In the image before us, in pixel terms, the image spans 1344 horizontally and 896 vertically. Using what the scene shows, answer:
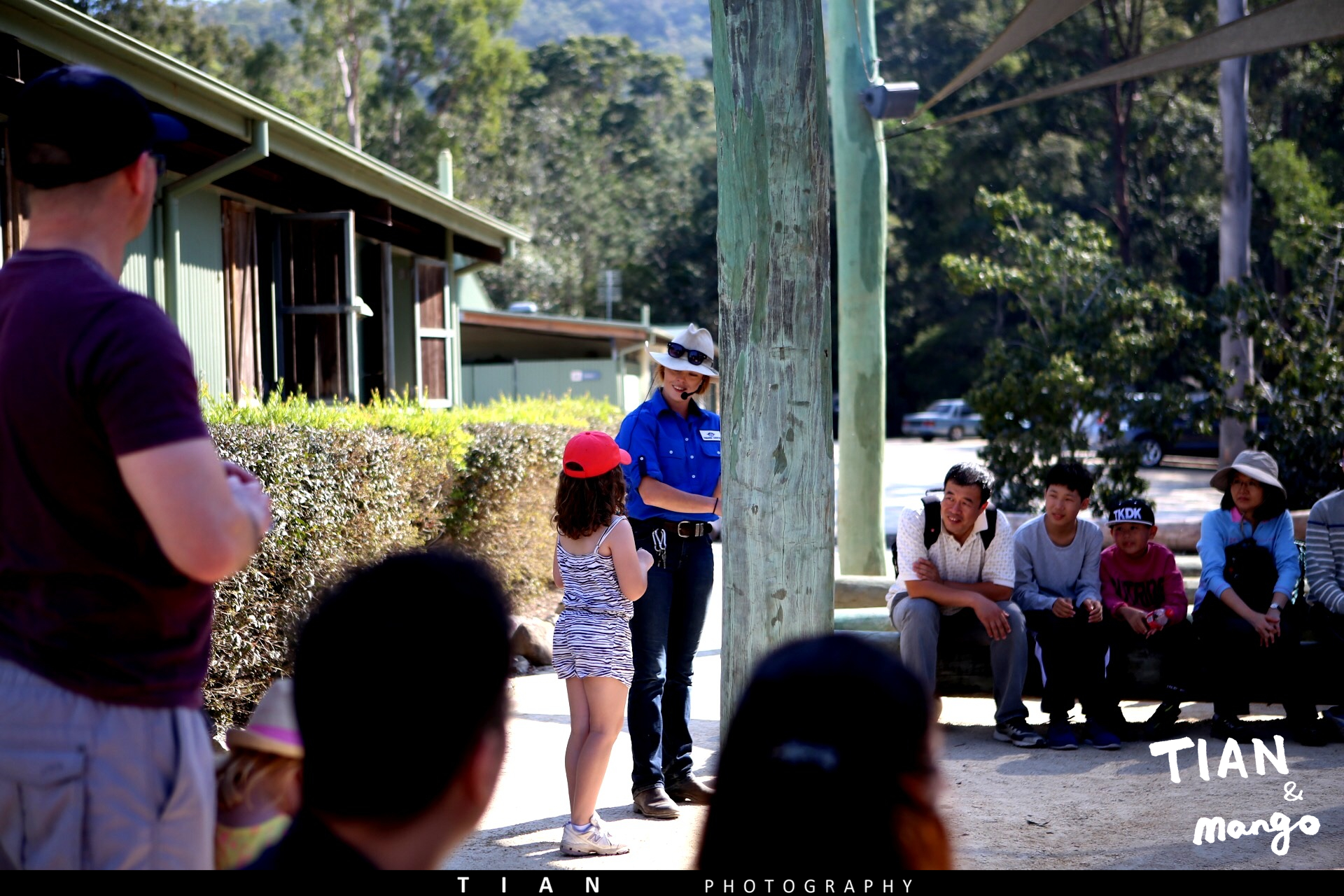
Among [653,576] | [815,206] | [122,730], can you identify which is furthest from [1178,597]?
[122,730]

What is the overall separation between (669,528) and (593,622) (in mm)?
680

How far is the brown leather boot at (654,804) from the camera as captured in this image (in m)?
4.82

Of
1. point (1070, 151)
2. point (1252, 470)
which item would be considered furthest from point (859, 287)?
point (1070, 151)

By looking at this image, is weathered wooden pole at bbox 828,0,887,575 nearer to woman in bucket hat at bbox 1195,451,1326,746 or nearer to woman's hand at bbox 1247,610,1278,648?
woman in bucket hat at bbox 1195,451,1326,746

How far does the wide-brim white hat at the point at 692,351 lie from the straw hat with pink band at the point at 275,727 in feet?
10.9

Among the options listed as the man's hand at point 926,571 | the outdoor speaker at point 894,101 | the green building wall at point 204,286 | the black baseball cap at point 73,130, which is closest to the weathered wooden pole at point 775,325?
the man's hand at point 926,571

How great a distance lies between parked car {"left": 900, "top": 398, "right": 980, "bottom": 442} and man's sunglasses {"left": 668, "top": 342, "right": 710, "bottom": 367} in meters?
39.5

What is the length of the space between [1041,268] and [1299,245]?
270cm

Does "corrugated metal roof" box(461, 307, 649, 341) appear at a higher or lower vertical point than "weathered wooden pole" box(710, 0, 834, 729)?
higher

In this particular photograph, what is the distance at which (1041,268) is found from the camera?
13500mm

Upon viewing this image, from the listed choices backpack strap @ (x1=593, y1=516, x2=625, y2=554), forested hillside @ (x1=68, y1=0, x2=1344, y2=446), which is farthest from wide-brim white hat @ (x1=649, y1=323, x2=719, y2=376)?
forested hillside @ (x1=68, y1=0, x2=1344, y2=446)

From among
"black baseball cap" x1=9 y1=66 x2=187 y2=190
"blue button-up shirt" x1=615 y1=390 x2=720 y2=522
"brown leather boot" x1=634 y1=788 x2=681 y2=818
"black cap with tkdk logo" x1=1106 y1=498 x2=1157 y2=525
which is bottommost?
"brown leather boot" x1=634 y1=788 x2=681 y2=818

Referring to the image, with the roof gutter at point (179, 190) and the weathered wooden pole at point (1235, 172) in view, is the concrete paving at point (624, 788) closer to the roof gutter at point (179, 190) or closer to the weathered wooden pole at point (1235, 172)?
the roof gutter at point (179, 190)

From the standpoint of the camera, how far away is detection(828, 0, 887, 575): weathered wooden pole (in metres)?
9.90
